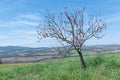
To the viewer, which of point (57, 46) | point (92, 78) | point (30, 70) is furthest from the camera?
point (30, 70)

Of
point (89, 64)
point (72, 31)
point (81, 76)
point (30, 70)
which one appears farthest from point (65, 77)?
point (30, 70)

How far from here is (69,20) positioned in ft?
74.7

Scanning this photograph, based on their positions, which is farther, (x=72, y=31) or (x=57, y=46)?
(x=57, y=46)

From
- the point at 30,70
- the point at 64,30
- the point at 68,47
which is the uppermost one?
the point at 64,30

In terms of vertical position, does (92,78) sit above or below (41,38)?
below

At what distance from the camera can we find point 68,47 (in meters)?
23.7

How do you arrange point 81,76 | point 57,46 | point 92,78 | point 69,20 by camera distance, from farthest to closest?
point 57,46
point 69,20
point 81,76
point 92,78

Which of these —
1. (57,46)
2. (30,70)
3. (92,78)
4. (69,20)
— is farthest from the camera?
(30,70)

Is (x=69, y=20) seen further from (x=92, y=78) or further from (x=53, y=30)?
(x=92, y=78)

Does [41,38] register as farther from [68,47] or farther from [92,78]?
[92,78]

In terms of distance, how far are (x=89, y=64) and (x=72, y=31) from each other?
4.10 m

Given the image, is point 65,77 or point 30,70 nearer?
point 65,77

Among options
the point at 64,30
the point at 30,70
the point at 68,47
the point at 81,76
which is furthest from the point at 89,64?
the point at 81,76

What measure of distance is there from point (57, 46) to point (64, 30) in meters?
2.09
